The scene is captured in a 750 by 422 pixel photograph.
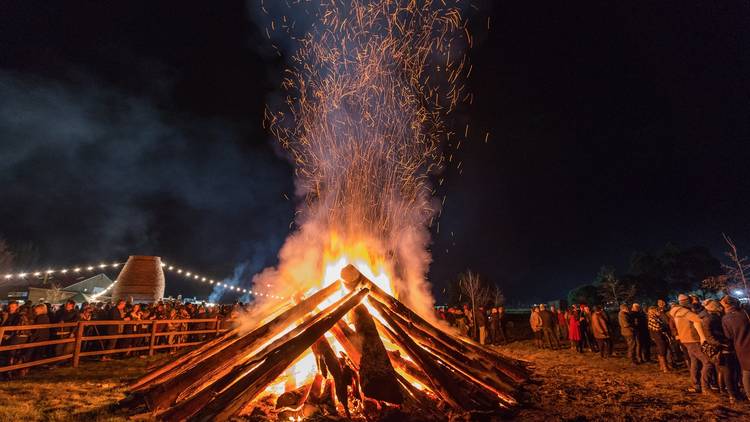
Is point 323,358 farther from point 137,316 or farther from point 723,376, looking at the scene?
point 137,316

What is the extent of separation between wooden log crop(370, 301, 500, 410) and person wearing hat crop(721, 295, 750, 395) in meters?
4.58

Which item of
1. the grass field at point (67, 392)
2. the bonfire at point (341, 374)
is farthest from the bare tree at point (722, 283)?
the grass field at point (67, 392)

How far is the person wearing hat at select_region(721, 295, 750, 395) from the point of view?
20.7ft

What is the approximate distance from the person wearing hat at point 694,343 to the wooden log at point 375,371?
6219 mm

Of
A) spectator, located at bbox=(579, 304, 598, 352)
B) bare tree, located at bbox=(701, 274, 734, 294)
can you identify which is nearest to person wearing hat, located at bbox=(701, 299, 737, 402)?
spectator, located at bbox=(579, 304, 598, 352)

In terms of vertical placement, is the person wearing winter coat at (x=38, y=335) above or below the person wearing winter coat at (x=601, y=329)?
above

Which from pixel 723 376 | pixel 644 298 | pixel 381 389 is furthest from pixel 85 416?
pixel 644 298

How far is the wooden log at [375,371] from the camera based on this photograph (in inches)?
219

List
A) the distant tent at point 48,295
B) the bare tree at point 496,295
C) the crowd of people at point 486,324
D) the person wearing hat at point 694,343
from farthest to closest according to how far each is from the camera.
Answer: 1. the bare tree at point 496,295
2. the distant tent at point 48,295
3. the crowd of people at point 486,324
4. the person wearing hat at point 694,343

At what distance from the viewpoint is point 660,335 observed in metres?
9.86

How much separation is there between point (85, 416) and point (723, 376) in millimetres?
11028

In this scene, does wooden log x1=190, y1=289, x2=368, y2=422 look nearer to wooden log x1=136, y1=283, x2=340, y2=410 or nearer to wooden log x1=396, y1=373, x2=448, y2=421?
wooden log x1=136, y1=283, x2=340, y2=410

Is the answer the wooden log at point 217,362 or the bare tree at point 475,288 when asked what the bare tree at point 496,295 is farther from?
the wooden log at point 217,362

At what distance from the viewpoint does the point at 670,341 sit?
1065 centimetres
